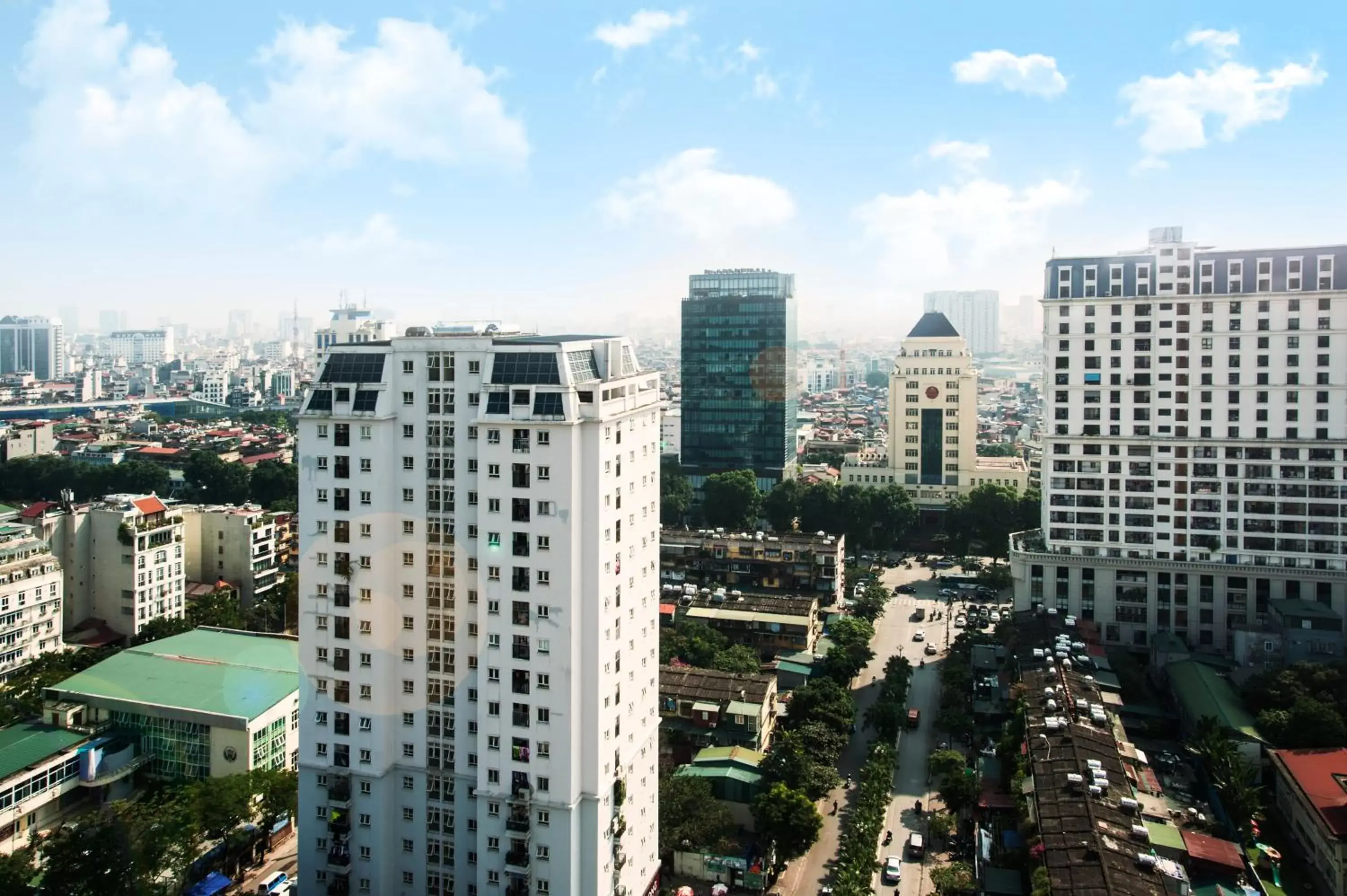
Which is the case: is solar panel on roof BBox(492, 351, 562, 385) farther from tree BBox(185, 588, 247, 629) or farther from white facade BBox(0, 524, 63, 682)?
white facade BBox(0, 524, 63, 682)

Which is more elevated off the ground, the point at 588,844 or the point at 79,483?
the point at 79,483

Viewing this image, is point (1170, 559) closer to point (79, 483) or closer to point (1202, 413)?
point (1202, 413)

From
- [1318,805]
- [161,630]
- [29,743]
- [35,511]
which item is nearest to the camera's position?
[1318,805]

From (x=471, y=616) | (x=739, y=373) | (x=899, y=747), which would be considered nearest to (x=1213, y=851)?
(x=899, y=747)

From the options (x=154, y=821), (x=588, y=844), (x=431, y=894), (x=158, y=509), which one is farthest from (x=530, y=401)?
(x=158, y=509)

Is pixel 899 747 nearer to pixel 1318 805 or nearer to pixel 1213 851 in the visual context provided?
pixel 1213 851

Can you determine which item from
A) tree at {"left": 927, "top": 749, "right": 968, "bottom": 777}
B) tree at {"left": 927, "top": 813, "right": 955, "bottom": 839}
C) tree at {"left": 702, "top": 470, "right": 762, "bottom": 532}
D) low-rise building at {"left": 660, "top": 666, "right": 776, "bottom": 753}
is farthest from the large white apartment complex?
tree at {"left": 702, "top": 470, "right": 762, "bottom": 532}
